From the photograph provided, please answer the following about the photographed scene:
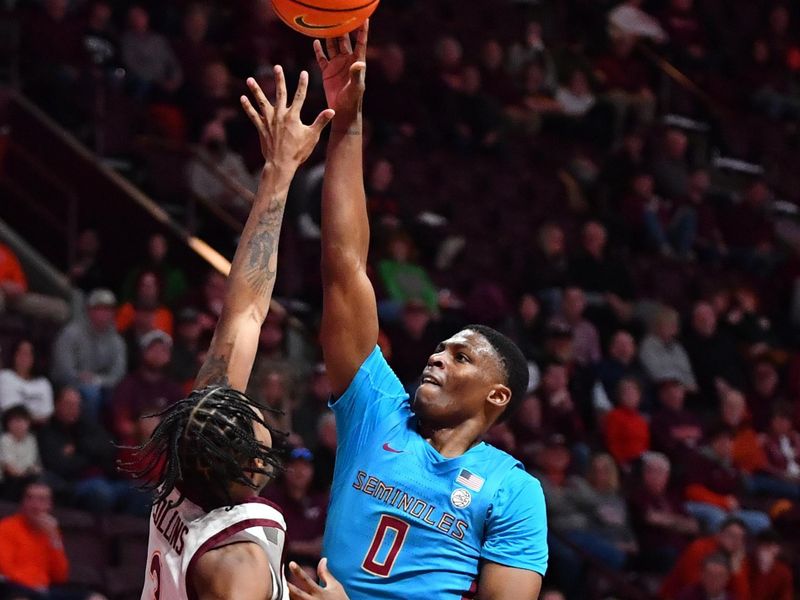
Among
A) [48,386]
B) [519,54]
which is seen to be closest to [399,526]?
[48,386]

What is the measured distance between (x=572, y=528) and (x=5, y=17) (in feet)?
18.7

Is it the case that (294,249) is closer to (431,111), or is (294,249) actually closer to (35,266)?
(35,266)

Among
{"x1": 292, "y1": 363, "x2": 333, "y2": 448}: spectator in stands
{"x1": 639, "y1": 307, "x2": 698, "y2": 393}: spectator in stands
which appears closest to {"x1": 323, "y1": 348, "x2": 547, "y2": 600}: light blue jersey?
{"x1": 292, "y1": 363, "x2": 333, "y2": 448}: spectator in stands

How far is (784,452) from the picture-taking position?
1251 centimetres

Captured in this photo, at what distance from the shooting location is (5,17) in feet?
38.6

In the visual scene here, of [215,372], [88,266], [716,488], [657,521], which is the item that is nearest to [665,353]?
[716,488]

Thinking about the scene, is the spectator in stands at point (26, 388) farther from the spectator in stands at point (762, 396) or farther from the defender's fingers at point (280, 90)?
the spectator in stands at point (762, 396)

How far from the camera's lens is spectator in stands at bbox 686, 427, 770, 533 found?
1127cm

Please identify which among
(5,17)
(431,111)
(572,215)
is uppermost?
(5,17)

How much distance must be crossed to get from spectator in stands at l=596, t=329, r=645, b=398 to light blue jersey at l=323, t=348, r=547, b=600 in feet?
25.4

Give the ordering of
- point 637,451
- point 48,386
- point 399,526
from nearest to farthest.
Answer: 1. point 399,526
2. point 48,386
3. point 637,451

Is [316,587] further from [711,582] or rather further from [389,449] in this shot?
[711,582]

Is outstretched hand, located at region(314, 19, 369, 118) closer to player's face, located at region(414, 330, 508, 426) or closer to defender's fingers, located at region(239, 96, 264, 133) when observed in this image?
defender's fingers, located at region(239, 96, 264, 133)

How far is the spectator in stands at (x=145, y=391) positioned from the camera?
9461 mm
